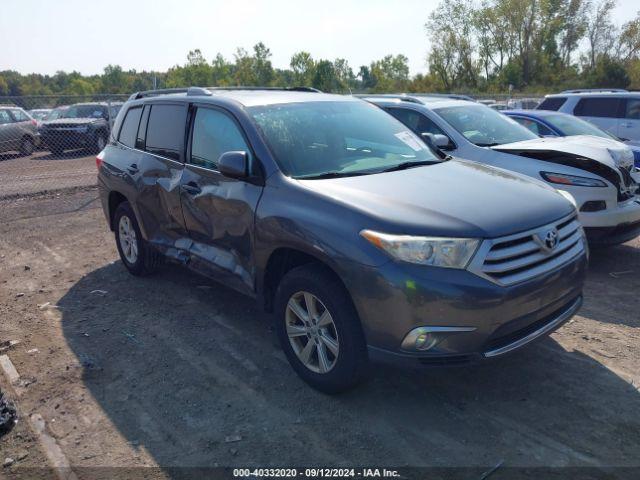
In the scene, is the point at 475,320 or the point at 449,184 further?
the point at 449,184

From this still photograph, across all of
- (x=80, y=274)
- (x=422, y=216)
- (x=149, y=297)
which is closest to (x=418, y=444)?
(x=422, y=216)

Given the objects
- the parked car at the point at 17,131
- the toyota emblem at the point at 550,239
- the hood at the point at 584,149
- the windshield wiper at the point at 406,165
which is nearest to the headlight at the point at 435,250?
the toyota emblem at the point at 550,239

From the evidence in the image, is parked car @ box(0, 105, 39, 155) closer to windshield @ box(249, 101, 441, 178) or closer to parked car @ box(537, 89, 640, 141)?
parked car @ box(537, 89, 640, 141)

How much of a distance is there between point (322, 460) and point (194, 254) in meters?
2.22

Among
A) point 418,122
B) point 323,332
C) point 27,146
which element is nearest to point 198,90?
point 323,332

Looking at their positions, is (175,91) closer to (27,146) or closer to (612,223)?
(612,223)

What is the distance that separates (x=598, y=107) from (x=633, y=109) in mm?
644

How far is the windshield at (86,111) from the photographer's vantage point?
18.1m

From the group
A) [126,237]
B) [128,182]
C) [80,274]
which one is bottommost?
[80,274]

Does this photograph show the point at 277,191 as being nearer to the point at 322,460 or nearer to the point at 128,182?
the point at 322,460

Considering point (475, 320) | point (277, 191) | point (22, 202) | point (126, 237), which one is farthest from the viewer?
point (22, 202)

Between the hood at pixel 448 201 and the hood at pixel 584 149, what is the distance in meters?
2.25

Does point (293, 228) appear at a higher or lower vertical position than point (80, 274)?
higher

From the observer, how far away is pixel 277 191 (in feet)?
12.0
